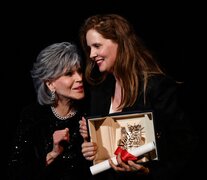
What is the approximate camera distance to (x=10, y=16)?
2.26 meters

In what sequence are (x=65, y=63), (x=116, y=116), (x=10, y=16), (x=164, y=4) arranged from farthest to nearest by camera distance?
(x=10, y=16)
(x=164, y=4)
(x=65, y=63)
(x=116, y=116)

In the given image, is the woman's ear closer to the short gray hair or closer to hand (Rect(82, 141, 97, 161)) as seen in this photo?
the short gray hair

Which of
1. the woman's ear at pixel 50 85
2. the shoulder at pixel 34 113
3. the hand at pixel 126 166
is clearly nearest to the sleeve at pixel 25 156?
the shoulder at pixel 34 113

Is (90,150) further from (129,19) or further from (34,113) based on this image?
(129,19)

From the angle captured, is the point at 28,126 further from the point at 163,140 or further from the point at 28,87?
the point at 163,140

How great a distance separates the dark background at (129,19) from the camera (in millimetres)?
2047

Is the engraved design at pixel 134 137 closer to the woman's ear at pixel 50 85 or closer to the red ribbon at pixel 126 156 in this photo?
the red ribbon at pixel 126 156

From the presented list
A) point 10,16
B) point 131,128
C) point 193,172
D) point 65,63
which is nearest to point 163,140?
point 131,128

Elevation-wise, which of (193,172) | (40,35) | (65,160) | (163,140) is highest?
(40,35)

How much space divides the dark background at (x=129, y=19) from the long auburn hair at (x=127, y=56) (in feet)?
0.86

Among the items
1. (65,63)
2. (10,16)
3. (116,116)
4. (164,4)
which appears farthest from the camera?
(10,16)

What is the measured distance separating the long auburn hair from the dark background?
263 mm

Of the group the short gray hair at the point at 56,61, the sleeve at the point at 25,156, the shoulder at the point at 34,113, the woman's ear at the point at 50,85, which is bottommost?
the sleeve at the point at 25,156

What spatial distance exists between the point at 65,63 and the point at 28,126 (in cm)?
42
